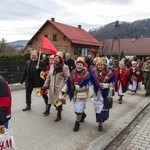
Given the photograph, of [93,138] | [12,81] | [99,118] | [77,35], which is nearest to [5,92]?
[93,138]

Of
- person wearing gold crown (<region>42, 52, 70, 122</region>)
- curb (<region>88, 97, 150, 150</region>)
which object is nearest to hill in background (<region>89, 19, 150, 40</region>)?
curb (<region>88, 97, 150, 150</region>)

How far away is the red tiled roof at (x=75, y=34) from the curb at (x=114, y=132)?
129ft

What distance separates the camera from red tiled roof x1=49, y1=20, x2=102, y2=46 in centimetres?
4894

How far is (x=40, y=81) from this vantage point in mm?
8969

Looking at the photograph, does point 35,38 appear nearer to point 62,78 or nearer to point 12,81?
point 12,81

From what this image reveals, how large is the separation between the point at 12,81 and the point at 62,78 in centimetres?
1035

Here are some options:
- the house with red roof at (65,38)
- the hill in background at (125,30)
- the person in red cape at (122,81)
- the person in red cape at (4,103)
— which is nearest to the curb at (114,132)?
the person in red cape at (122,81)

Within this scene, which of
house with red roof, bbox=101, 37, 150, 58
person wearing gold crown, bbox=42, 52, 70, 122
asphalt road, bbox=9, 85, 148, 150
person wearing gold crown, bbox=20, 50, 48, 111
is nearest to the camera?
asphalt road, bbox=9, 85, 148, 150

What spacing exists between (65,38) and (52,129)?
4237 centimetres

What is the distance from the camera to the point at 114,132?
7.00 m

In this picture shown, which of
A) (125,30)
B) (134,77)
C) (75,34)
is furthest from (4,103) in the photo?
(125,30)

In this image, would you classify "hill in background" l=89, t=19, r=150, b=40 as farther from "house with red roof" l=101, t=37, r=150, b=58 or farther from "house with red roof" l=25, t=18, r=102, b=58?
"house with red roof" l=25, t=18, r=102, b=58

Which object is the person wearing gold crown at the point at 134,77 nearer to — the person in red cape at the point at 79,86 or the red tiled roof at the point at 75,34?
the person in red cape at the point at 79,86

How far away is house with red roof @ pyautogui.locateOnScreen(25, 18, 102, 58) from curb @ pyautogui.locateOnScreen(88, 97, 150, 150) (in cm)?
3857
